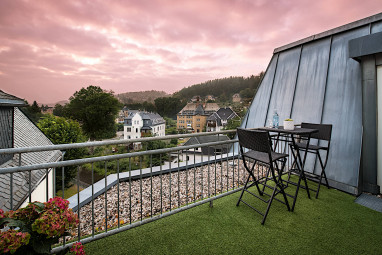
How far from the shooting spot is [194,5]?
8539mm

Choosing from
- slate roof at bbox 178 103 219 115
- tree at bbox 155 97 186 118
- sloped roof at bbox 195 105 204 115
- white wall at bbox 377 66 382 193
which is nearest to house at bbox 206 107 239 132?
slate roof at bbox 178 103 219 115

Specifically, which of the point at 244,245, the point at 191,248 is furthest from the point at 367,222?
the point at 191,248

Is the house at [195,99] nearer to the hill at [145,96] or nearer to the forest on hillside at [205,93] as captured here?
the forest on hillside at [205,93]

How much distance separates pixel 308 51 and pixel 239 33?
1067cm

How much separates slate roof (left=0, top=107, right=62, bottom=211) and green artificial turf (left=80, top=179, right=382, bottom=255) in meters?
1.78

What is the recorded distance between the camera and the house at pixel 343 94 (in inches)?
119

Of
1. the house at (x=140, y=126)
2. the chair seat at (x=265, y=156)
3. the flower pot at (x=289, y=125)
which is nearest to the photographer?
the chair seat at (x=265, y=156)

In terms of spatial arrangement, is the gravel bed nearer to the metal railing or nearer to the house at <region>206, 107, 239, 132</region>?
the metal railing

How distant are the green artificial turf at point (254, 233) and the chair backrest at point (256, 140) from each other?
97 centimetres

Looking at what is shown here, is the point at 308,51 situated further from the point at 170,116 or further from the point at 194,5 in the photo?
the point at 170,116

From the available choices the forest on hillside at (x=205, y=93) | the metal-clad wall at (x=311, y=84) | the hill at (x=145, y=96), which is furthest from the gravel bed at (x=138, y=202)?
the hill at (x=145, y=96)

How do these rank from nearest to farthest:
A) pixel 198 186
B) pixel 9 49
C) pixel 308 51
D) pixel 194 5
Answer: pixel 198 186 → pixel 308 51 → pixel 194 5 → pixel 9 49

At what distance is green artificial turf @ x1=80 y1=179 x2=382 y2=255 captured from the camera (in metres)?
1.70

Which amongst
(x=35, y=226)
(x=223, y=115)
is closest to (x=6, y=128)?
(x=35, y=226)
